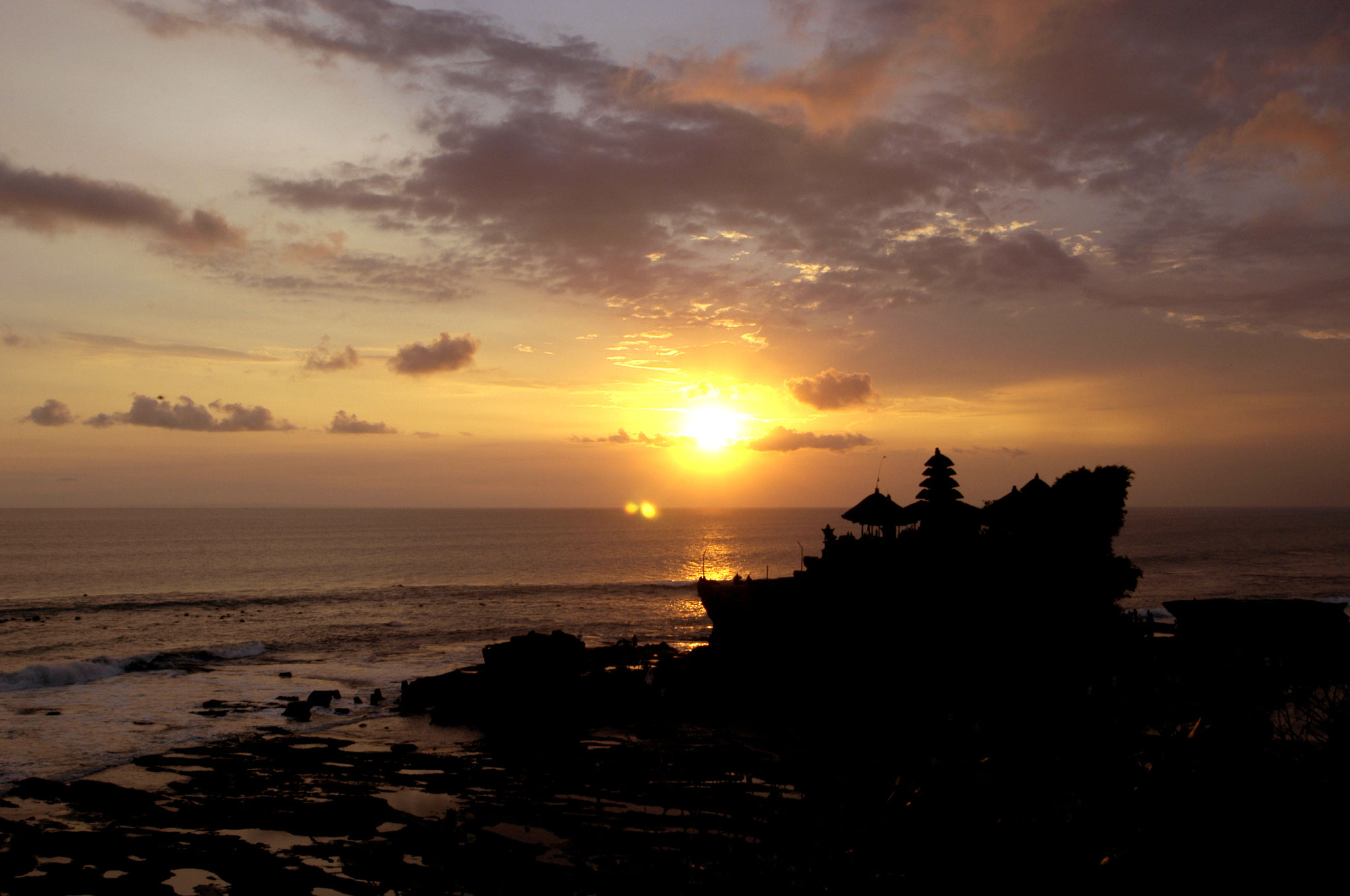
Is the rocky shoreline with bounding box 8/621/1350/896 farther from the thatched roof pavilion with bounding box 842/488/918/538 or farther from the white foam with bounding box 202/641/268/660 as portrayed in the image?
the white foam with bounding box 202/641/268/660

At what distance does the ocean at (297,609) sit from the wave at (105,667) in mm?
137

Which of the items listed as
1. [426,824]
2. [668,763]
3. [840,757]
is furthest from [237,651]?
[840,757]

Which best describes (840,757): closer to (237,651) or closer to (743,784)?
(743,784)

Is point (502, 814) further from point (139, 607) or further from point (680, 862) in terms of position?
point (139, 607)

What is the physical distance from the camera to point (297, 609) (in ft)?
222

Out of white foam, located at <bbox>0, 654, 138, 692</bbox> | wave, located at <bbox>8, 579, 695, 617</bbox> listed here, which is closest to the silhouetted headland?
white foam, located at <bbox>0, 654, 138, 692</bbox>

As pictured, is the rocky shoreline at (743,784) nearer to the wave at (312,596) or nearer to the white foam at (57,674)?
the white foam at (57,674)

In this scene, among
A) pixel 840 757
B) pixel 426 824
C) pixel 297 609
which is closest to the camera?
pixel 426 824

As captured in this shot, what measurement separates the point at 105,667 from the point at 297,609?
2626cm

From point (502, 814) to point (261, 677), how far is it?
2657cm

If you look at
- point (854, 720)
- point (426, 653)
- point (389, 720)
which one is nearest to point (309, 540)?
point (426, 653)

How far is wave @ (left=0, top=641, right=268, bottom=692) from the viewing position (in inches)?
1548

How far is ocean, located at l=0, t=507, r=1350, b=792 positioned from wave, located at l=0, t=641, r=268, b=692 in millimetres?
137

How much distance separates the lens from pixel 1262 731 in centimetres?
1230
